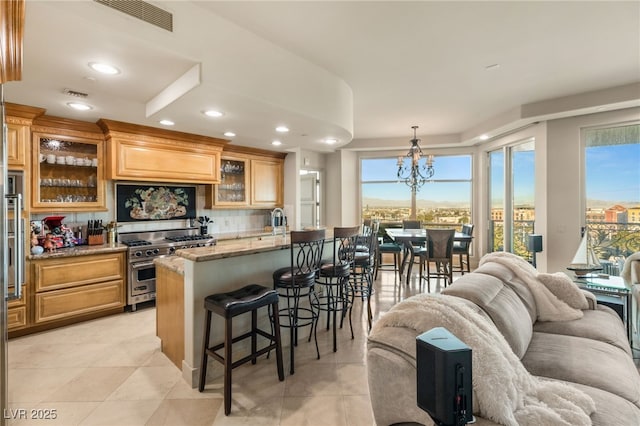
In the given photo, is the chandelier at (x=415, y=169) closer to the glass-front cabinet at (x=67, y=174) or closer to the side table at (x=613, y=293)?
Answer: the side table at (x=613, y=293)

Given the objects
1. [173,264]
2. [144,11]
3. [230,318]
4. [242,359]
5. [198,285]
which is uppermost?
[144,11]

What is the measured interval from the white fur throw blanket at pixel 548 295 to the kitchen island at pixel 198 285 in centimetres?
197

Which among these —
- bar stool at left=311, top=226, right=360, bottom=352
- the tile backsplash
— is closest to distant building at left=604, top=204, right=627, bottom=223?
bar stool at left=311, top=226, right=360, bottom=352

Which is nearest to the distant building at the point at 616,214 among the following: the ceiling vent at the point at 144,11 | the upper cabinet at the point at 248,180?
the upper cabinet at the point at 248,180

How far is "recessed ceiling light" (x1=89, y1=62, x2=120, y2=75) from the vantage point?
7.02 feet

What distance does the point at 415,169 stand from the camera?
5.84 metres

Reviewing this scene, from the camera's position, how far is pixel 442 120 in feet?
17.1

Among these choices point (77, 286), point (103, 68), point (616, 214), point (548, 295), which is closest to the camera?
point (103, 68)

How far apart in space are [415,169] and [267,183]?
9.15 ft

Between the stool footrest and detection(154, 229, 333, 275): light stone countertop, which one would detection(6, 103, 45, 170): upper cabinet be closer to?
detection(154, 229, 333, 275): light stone countertop

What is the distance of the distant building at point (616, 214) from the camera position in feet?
13.4

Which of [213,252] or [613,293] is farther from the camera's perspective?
[613,293]

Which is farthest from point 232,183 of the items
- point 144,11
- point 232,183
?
point 144,11

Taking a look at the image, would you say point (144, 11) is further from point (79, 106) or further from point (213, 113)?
point (79, 106)
